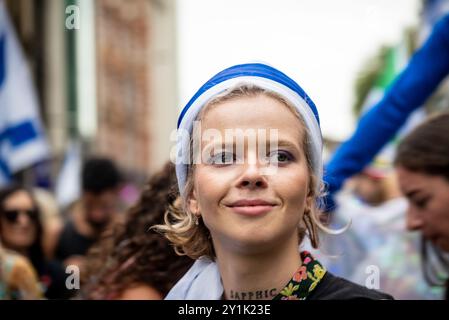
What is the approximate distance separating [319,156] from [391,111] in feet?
4.69

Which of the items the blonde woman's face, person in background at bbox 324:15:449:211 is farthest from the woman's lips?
person in background at bbox 324:15:449:211

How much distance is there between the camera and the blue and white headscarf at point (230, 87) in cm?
183

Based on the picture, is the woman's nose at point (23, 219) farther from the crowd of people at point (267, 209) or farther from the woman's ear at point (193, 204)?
the woman's ear at point (193, 204)

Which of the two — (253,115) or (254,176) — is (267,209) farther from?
(253,115)

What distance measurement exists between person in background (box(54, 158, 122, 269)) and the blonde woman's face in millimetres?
4610

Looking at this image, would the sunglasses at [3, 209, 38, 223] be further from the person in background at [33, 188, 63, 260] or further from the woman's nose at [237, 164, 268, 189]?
the woman's nose at [237, 164, 268, 189]

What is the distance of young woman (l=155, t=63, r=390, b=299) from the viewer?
1.78 meters

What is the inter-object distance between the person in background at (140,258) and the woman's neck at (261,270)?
0.25m

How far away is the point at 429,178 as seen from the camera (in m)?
3.16

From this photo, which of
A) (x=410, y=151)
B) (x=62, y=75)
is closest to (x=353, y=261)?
(x=410, y=151)

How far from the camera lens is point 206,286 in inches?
76.2

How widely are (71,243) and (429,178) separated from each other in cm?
374

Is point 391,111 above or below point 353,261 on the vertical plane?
above

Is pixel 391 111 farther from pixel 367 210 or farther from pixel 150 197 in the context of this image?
pixel 367 210
